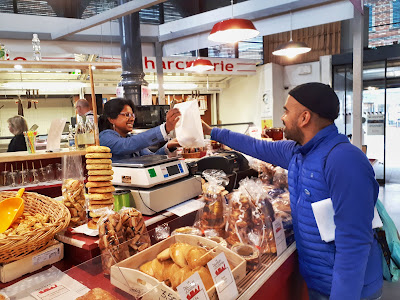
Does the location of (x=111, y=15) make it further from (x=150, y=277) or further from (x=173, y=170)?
(x=150, y=277)

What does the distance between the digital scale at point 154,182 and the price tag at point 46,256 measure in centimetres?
52

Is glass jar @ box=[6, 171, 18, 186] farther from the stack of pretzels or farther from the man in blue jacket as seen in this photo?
the man in blue jacket

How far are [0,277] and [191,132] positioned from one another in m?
1.21

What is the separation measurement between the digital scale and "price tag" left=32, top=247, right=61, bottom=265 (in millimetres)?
521

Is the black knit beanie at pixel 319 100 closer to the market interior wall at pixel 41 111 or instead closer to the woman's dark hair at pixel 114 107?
the woman's dark hair at pixel 114 107

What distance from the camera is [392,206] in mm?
5770

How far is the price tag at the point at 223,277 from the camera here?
1.14m

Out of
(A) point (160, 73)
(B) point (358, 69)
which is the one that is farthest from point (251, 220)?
(A) point (160, 73)

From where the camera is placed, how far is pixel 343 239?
140 centimetres

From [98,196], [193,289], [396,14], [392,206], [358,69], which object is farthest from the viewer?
[396,14]

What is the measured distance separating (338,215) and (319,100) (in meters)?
0.56

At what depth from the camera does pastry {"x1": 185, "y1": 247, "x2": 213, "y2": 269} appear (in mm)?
1192

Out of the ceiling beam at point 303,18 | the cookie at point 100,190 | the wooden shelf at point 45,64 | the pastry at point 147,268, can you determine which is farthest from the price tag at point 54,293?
the ceiling beam at point 303,18

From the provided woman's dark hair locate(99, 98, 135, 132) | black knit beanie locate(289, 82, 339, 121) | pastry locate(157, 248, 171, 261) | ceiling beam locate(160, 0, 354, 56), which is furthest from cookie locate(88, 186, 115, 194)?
ceiling beam locate(160, 0, 354, 56)
